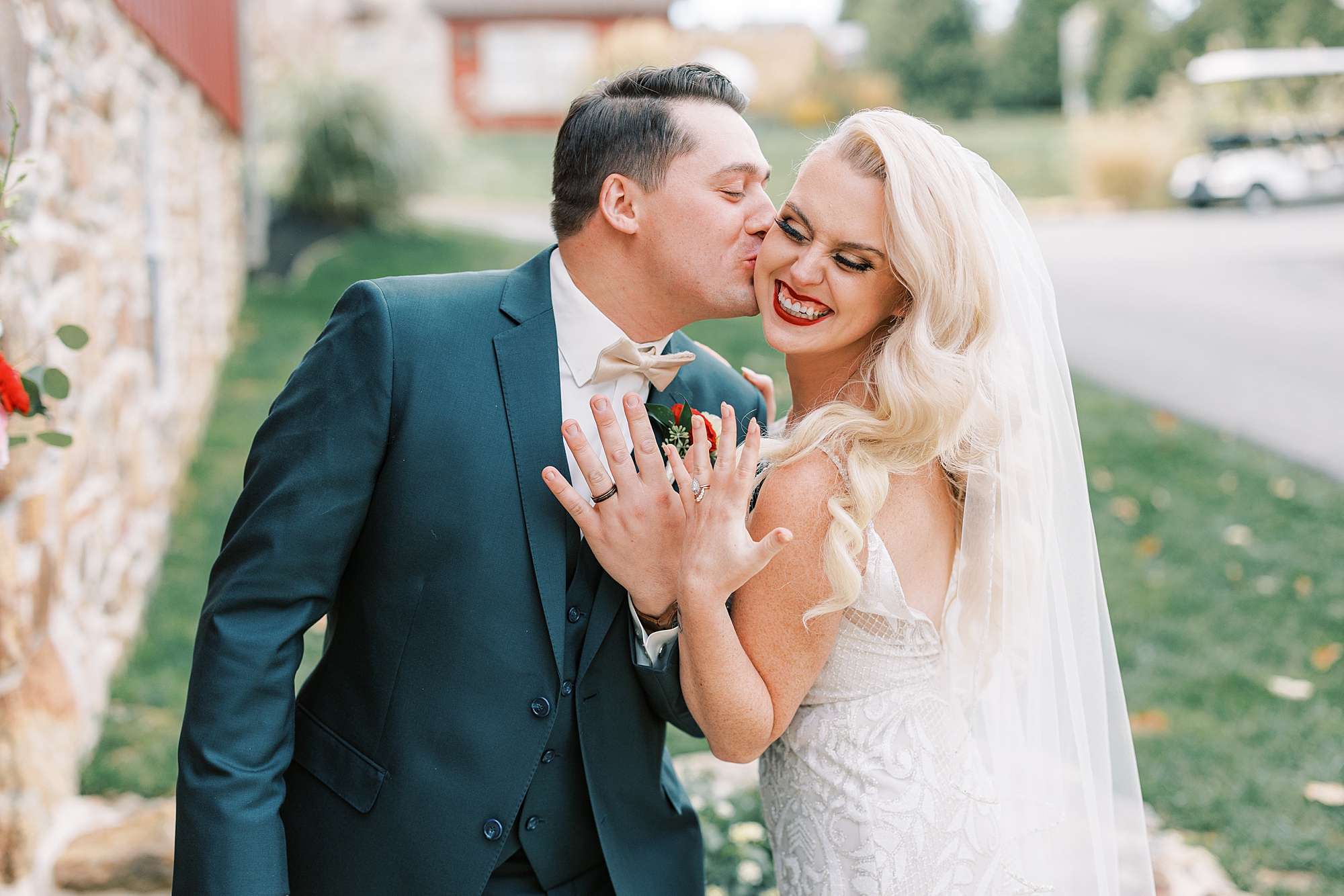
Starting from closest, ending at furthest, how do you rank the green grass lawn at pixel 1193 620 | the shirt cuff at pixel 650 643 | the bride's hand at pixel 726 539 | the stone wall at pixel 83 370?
the bride's hand at pixel 726 539
the shirt cuff at pixel 650 643
the stone wall at pixel 83 370
the green grass lawn at pixel 1193 620

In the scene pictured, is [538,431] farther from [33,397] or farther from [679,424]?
[33,397]

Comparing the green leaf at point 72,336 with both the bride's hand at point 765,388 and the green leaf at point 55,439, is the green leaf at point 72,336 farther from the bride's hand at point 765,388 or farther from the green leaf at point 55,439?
the bride's hand at point 765,388

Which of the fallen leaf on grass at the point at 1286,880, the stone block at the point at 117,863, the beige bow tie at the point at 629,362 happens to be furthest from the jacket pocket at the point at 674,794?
the fallen leaf on grass at the point at 1286,880

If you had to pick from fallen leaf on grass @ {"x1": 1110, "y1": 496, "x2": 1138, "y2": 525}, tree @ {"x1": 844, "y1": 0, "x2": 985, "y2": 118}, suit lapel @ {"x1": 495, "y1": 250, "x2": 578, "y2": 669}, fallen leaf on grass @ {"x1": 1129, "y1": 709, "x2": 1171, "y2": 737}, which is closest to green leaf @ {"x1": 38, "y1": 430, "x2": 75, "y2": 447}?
suit lapel @ {"x1": 495, "y1": 250, "x2": 578, "y2": 669}

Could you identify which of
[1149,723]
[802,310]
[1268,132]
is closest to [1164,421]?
[1149,723]

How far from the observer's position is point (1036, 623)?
2270 mm

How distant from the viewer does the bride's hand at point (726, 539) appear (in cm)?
183

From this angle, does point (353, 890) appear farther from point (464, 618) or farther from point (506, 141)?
point (506, 141)

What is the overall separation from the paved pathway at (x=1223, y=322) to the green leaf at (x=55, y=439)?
24.7 feet

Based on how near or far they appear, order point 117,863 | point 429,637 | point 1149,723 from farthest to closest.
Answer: point 1149,723, point 117,863, point 429,637

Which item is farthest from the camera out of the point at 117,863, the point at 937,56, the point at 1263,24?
the point at 937,56

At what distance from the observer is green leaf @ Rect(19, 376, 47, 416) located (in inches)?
92.0

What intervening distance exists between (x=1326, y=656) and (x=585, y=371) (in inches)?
185

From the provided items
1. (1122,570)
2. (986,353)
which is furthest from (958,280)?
(1122,570)
